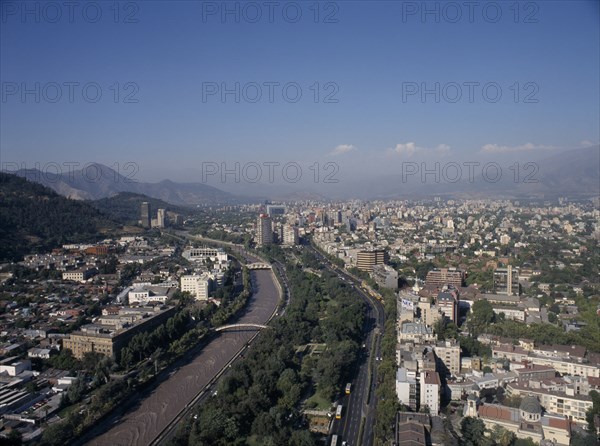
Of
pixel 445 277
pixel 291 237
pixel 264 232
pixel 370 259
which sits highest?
pixel 264 232

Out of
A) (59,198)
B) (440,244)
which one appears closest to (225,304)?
(440,244)

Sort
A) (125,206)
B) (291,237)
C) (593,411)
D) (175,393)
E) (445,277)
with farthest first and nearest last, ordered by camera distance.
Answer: (125,206), (291,237), (445,277), (175,393), (593,411)

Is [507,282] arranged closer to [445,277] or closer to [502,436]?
[445,277]

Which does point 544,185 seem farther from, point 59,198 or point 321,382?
point 321,382

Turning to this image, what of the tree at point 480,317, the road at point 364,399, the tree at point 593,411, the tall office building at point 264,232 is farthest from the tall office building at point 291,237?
the tree at point 593,411

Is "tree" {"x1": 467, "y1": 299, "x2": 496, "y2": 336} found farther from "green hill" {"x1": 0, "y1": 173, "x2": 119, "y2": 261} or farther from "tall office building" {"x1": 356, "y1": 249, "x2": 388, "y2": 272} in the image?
"green hill" {"x1": 0, "y1": 173, "x2": 119, "y2": 261}

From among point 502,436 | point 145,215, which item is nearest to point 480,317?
point 502,436

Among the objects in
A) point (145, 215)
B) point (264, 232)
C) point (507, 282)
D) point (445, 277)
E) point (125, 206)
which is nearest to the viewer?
point (507, 282)
